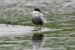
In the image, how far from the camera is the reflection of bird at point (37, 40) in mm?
11586

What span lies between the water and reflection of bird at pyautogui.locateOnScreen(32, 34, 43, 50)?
13cm

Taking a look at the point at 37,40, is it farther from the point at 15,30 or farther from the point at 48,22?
the point at 48,22

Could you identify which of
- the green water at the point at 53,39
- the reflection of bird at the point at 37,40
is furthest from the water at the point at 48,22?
the reflection of bird at the point at 37,40

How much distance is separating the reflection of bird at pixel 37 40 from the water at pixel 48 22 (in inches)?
5.3

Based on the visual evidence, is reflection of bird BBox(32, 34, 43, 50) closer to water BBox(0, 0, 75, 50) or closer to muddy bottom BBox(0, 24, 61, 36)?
water BBox(0, 0, 75, 50)

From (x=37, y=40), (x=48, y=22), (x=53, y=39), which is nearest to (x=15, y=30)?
(x=37, y=40)

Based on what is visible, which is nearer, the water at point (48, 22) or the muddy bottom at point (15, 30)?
the water at point (48, 22)

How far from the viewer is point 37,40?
12547 millimetres

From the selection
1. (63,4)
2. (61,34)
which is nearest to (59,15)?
(63,4)

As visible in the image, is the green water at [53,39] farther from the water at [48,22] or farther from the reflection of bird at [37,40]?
the reflection of bird at [37,40]

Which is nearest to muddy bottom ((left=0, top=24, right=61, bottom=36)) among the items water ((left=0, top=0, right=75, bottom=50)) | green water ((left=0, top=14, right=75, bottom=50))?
water ((left=0, top=0, right=75, bottom=50))

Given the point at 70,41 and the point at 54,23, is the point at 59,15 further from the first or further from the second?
the point at 70,41

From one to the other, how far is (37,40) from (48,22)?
13.0ft

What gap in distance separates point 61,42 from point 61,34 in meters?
1.32
